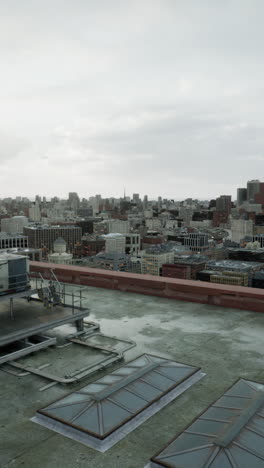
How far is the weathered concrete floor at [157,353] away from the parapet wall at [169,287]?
268 millimetres

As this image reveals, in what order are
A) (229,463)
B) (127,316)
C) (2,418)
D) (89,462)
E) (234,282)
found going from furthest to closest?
(234,282) → (127,316) → (2,418) → (89,462) → (229,463)

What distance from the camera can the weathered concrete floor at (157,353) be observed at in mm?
4363

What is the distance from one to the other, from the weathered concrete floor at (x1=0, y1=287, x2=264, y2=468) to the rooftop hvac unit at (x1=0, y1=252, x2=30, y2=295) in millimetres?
1567

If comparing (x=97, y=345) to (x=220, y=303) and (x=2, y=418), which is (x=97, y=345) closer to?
(x=2, y=418)

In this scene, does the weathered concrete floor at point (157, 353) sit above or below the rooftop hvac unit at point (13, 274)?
below

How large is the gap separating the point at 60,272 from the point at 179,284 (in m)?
4.24

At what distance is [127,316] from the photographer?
9.37 m

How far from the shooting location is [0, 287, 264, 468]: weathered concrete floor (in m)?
4.36

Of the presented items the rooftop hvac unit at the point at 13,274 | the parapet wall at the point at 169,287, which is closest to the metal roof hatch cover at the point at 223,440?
the rooftop hvac unit at the point at 13,274

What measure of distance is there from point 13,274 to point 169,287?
15.7 ft

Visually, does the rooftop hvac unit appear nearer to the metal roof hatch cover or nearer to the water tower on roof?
the metal roof hatch cover

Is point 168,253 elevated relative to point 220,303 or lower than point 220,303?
lower

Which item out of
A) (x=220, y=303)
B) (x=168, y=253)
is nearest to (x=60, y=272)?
(x=220, y=303)

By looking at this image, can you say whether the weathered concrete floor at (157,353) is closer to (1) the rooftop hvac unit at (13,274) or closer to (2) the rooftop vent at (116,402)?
(2) the rooftop vent at (116,402)
